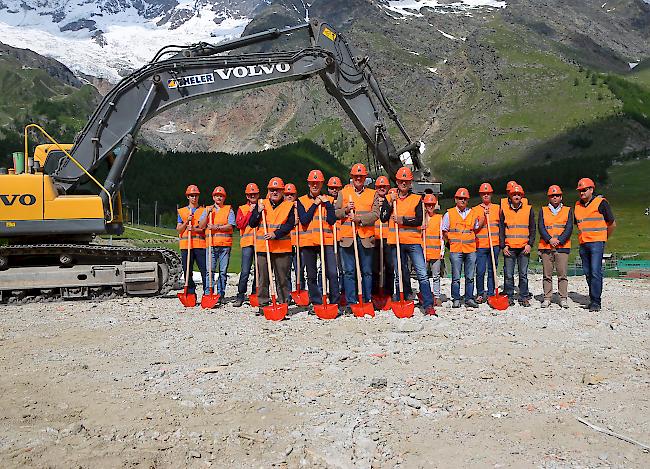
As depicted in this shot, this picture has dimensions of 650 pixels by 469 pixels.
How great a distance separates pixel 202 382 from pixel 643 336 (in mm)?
5751

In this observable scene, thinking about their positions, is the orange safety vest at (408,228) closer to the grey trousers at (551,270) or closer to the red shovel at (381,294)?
the red shovel at (381,294)

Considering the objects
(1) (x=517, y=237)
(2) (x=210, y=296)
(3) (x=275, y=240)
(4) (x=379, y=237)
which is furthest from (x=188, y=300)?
(1) (x=517, y=237)

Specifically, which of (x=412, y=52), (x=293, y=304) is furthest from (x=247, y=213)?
(x=412, y=52)

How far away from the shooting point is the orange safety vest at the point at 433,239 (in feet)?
38.4

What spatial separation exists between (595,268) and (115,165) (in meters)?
8.78

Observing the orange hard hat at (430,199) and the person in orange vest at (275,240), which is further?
the orange hard hat at (430,199)

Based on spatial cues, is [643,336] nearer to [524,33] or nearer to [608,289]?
[608,289]

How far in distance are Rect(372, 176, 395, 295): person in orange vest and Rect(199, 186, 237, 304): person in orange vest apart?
2.85 metres

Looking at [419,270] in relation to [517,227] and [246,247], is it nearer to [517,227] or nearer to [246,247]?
[517,227]

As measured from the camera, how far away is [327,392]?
5730 millimetres

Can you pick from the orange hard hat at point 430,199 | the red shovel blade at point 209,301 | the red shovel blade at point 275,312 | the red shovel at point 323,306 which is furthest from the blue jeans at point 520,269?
the red shovel blade at point 209,301

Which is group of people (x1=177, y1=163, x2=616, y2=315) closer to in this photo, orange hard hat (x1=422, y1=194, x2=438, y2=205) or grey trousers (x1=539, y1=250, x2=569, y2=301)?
grey trousers (x1=539, y1=250, x2=569, y2=301)

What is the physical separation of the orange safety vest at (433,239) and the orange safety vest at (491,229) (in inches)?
33.6

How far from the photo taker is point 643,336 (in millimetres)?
8117
